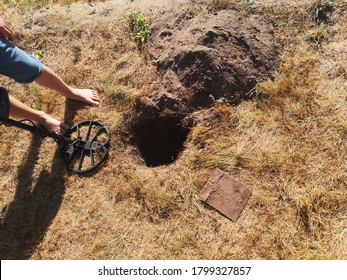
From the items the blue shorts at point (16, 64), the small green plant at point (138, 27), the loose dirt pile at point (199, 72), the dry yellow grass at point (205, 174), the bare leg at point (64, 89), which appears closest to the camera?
the blue shorts at point (16, 64)

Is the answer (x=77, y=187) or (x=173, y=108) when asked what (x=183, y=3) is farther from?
(x=77, y=187)

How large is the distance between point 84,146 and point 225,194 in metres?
1.33

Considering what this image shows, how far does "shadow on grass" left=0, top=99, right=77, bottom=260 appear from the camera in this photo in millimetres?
2904

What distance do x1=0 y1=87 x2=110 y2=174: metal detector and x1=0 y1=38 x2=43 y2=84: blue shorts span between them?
0.56 m

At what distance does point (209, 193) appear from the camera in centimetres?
282

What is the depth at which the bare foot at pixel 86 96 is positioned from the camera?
3.18 meters

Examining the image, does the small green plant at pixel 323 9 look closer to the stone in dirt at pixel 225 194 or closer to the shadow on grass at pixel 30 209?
the stone in dirt at pixel 225 194

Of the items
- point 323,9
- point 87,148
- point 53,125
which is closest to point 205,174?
point 87,148

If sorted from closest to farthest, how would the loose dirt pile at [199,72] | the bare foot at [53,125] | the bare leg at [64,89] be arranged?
1. the bare leg at [64,89]
2. the loose dirt pile at [199,72]
3. the bare foot at [53,125]

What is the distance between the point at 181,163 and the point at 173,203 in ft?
1.15

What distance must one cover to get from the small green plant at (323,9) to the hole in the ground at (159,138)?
5.38ft

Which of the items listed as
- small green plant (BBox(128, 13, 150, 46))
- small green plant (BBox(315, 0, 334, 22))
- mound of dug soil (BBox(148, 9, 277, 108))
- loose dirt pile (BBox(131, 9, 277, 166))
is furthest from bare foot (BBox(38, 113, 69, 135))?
small green plant (BBox(315, 0, 334, 22))

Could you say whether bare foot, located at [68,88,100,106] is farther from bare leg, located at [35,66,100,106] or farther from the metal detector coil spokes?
the metal detector coil spokes

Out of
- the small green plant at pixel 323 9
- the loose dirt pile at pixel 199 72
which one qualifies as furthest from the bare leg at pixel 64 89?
the small green plant at pixel 323 9
